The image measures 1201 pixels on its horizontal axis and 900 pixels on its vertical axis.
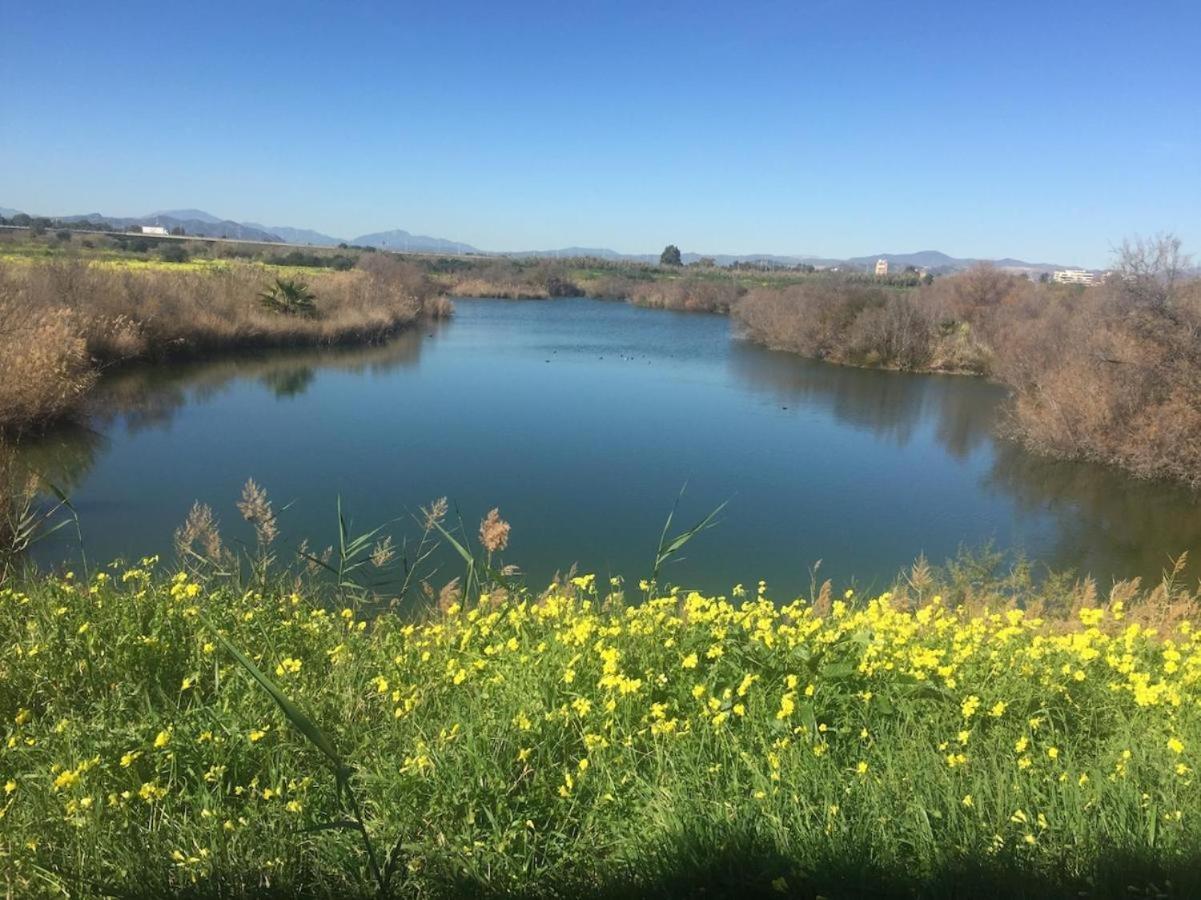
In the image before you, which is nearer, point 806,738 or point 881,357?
point 806,738

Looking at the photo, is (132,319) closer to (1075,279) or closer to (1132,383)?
(1132,383)

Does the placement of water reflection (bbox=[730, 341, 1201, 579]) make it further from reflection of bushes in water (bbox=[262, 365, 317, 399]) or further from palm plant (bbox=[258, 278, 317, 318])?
palm plant (bbox=[258, 278, 317, 318])

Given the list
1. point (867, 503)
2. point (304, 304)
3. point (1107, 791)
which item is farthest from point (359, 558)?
point (304, 304)

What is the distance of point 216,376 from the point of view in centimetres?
2388

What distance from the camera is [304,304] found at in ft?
104

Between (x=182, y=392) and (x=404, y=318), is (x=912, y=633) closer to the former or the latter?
(x=182, y=392)

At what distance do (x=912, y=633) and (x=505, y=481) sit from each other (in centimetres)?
1049

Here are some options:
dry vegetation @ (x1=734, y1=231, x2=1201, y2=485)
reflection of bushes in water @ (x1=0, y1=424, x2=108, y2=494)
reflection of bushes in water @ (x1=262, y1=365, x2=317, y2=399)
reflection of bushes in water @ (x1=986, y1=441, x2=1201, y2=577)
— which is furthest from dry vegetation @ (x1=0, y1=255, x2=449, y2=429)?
dry vegetation @ (x1=734, y1=231, x2=1201, y2=485)

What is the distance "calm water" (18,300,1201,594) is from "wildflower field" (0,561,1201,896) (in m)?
5.56

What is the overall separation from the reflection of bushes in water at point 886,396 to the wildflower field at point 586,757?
1796cm

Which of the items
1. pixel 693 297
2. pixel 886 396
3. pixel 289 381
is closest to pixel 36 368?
pixel 289 381

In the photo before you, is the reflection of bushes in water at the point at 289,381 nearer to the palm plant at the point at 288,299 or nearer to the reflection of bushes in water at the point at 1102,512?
the palm plant at the point at 288,299

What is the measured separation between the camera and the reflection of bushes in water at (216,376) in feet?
60.0

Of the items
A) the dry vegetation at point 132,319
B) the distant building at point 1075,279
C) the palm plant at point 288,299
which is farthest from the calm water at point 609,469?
the distant building at point 1075,279
